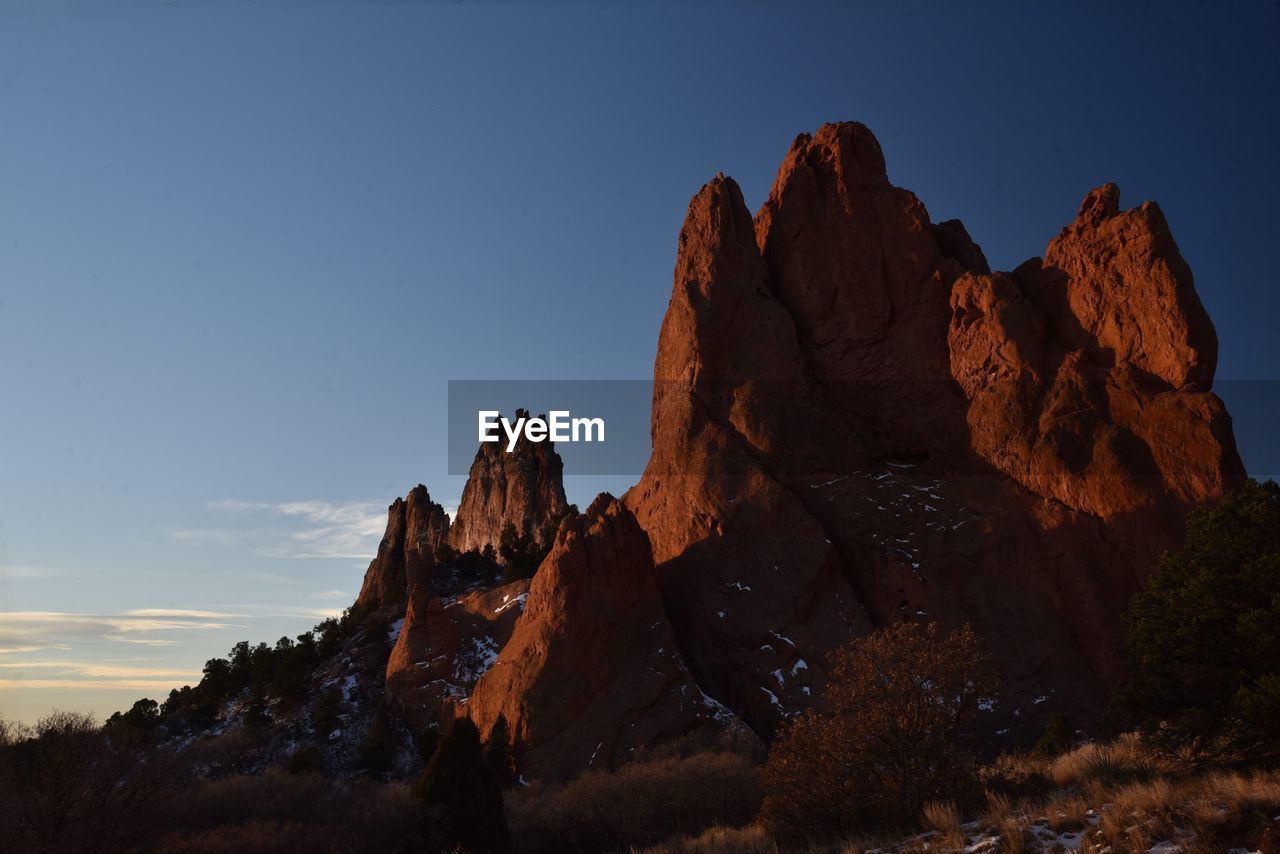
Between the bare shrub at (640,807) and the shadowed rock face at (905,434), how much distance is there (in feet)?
31.4

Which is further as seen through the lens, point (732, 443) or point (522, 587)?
point (522, 587)

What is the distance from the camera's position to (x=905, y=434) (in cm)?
5506

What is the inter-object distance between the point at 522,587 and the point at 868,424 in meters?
22.8

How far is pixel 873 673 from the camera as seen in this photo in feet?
71.8

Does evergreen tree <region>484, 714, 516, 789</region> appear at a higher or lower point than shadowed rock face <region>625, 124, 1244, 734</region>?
lower

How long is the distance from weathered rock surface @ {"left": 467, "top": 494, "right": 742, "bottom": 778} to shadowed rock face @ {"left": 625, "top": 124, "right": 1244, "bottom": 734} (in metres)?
3.73

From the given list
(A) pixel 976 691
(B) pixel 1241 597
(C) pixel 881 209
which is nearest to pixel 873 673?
(A) pixel 976 691

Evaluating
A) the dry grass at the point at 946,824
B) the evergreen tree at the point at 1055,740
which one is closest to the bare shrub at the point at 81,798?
the dry grass at the point at 946,824

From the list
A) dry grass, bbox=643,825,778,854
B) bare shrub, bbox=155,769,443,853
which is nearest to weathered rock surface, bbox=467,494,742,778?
bare shrub, bbox=155,769,443,853

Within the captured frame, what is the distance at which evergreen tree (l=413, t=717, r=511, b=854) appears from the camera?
98.1ft

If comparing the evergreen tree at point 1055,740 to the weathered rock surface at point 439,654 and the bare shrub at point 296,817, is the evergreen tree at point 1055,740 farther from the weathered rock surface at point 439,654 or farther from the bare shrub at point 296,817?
the weathered rock surface at point 439,654

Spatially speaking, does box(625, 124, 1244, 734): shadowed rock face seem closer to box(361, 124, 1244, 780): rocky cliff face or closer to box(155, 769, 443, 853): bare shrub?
box(361, 124, 1244, 780): rocky cliff face

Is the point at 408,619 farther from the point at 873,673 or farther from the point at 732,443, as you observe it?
the point at 873,673

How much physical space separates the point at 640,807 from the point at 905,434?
3054 centimetres
